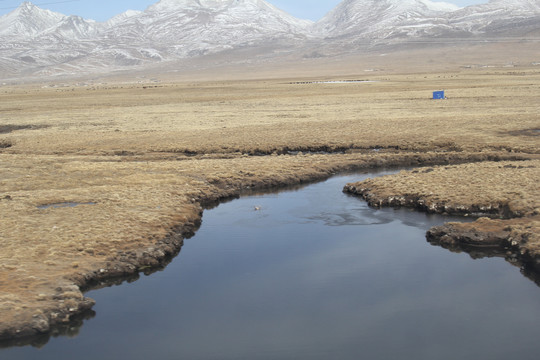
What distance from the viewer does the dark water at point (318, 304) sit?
1362 centimetres

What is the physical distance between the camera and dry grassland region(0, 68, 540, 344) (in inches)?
697

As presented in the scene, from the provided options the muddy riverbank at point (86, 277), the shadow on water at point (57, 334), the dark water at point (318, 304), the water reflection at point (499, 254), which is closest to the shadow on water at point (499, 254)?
the water reflection at point (499, 254)

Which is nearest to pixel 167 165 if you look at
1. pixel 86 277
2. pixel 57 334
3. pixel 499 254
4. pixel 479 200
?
pixel 86 277

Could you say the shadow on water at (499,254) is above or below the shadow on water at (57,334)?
below

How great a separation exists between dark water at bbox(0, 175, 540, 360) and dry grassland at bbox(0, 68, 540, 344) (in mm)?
1275

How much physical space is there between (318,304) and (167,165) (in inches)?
760

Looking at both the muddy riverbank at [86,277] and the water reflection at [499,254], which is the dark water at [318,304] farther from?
the muddy riverbank at [86,277]

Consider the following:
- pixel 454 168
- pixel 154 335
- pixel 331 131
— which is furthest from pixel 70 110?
pixel 154 335

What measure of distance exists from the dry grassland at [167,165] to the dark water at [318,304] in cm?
128

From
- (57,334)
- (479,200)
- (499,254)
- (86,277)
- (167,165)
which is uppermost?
(167,165)

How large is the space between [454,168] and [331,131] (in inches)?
681

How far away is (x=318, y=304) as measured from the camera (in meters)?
15.8

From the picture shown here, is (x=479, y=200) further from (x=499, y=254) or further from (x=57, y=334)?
(x=57, y=334)

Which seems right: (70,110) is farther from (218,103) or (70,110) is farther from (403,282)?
(403,282)
